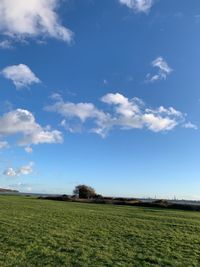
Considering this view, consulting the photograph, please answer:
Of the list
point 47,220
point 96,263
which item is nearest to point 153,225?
point 47,220

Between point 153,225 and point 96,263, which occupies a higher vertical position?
point 153,225

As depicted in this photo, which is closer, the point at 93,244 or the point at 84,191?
the point at 93,244

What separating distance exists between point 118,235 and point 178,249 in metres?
5.01

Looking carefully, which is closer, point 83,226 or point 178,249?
point 178,249

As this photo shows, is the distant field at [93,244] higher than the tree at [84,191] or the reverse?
the reverse

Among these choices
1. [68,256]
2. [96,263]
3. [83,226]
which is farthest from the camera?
[83,226]

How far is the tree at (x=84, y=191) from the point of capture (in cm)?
10744

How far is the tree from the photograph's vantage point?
107438 mm

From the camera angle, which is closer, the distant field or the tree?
the distant field

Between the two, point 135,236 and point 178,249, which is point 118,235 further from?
point 178,249

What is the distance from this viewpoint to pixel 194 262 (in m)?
17.9

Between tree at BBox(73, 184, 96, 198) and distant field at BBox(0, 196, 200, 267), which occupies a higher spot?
tree at BBox(73, 184, 96, 198)

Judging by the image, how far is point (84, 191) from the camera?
108500mm

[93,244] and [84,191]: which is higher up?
[84,191]
